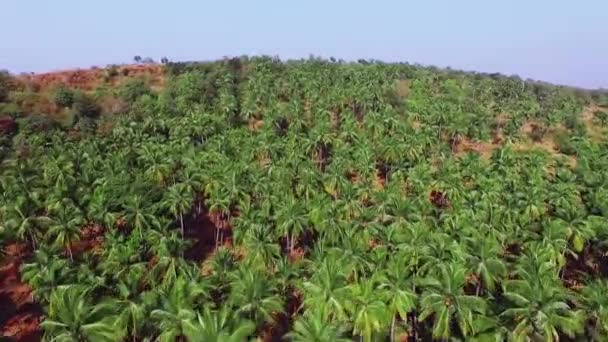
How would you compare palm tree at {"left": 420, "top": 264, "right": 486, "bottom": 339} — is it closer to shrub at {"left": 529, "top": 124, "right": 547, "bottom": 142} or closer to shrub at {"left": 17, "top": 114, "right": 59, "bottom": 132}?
shrub at {"left": 17, "top": 114, "right": 59, "bottom": 132}

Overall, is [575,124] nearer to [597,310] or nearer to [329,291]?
[597,310]

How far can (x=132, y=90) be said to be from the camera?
142 meters

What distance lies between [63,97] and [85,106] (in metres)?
6.82

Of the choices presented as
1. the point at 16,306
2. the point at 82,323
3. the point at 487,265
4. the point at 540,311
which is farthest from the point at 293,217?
the point at 16,306

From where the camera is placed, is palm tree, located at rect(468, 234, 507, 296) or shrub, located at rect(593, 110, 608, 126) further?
shrub, located at rect(593, 110, 608, 126)

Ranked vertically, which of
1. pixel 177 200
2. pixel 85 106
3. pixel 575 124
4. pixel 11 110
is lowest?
pixel 177 200

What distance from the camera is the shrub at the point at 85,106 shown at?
131 metres

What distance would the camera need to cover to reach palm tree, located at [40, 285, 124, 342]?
41.7 metres

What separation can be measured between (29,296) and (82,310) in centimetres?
3375

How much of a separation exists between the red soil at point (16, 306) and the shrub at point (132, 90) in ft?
217

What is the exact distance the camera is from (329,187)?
83.9 m

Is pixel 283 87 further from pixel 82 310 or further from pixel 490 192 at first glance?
pixel 82 310

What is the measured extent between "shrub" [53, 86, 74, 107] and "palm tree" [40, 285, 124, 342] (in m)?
101

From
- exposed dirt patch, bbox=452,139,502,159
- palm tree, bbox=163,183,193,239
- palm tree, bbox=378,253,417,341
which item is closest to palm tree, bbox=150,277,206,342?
palm tree, bbox=378,253,417,341
